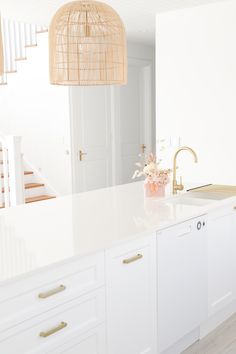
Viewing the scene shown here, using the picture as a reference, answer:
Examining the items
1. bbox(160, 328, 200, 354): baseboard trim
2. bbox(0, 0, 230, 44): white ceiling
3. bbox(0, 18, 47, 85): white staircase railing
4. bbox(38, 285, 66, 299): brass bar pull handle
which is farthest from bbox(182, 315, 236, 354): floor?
bbox(0, 18, 47, 85): white staircase railing

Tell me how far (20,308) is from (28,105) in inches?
200

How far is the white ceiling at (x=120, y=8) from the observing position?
455 cm

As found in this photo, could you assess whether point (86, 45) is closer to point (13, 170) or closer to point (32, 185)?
point (13, 170)

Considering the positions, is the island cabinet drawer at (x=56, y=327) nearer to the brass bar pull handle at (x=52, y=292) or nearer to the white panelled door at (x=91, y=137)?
the brass bar pull handle at (x=52, y=292)

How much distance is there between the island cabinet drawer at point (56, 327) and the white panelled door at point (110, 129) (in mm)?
4250

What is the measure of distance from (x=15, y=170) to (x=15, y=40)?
7.70 ft

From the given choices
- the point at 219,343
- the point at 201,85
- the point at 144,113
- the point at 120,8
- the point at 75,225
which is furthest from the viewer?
the point at 144,113

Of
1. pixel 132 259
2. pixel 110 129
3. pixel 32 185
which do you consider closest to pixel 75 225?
pixel 132 259

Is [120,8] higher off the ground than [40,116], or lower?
higher

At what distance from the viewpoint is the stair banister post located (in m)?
5.27

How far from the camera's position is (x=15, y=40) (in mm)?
6699

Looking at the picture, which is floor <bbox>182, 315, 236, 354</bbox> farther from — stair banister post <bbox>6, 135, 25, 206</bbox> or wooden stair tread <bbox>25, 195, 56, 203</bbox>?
wooden stair tread <bbox>25, 195, 56, 203</bbox>

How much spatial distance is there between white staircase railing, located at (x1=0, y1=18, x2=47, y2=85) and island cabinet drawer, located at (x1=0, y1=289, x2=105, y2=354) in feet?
16.6

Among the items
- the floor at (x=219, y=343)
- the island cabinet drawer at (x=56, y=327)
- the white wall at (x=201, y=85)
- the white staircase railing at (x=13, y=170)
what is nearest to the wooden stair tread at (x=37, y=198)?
the white staircase railing at (x=13, y=170)
